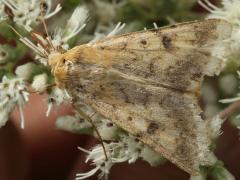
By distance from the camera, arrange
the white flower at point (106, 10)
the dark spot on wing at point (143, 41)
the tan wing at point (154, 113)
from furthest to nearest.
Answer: the white flower at point (106, 10)
the dark spot on wing at point (143, 41)
the tan wing at point (154, 113)

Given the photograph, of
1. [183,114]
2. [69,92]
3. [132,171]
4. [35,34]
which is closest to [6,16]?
[35,34]

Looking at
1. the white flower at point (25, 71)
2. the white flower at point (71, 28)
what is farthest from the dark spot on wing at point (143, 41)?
the white flower at point (25, 71)

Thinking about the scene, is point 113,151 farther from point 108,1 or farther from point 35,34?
point 108,1

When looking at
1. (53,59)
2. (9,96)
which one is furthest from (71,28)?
(9,96)

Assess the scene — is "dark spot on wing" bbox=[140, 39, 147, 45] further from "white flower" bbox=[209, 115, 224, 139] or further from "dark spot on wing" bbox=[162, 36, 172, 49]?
"white flower" bbox=[209, 115, 224, 139]

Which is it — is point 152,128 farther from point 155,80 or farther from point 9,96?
point 9,96

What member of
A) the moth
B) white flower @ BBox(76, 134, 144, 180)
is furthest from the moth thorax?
white flower @ BBox(76, 134, 144, 180)

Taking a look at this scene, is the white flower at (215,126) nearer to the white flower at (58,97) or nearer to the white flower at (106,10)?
the white flower at (58,97)
